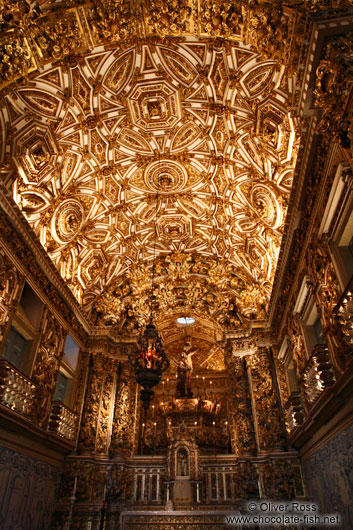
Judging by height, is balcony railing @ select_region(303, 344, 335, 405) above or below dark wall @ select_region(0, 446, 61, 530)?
above

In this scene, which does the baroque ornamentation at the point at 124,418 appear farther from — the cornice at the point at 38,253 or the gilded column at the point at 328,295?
the gilded column at the point at 328,295

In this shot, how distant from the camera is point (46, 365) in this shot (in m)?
10.1

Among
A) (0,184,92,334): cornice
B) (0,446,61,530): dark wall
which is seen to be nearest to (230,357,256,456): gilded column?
(0,184,92,334): cornice

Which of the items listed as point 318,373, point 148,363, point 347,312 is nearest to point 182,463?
point 148,363

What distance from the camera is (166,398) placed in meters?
15.9

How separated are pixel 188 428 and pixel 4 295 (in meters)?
8.95

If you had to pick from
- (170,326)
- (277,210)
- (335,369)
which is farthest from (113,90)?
(170,326)

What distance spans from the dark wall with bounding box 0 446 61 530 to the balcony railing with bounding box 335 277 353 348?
24.6 feet

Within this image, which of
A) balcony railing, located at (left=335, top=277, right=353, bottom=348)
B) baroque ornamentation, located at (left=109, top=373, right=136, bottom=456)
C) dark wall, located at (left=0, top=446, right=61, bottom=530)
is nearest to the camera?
balcony railing, located at (left=335, top=277, right=353, bottom=348)

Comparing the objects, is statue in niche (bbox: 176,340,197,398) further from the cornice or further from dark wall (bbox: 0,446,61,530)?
dark wall (bbox: 0,446,61,530)

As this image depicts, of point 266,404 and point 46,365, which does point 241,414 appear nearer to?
point 266,404

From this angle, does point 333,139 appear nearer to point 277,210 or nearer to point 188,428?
point 277,210

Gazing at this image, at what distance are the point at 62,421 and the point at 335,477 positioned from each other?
735 cm

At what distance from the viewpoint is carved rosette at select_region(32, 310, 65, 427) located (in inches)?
373
